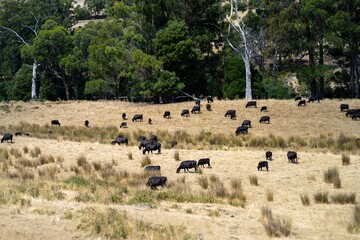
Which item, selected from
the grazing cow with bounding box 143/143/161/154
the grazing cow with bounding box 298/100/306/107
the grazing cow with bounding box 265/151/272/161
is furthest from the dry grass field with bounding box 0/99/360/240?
the grazing cow with bounding box 143/143/161/154

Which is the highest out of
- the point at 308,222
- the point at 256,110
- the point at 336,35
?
the point at 336,35

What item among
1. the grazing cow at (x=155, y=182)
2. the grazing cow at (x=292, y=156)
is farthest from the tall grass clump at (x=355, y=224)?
the grazing cow at (x=292, y=156)

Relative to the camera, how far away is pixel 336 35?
48.3 meters

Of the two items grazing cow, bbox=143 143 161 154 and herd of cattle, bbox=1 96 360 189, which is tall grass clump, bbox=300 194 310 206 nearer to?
herd of cattle, bbox=1 96 360 189

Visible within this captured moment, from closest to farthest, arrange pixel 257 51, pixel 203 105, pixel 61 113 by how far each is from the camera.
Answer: pixel 203 105 < pixel 61 113 < pixel 257 51

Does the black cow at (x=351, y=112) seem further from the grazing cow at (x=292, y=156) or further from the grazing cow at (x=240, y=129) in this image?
the grazing cow at (x=292, y=156)

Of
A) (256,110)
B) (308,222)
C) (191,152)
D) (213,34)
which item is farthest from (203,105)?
(308,222)

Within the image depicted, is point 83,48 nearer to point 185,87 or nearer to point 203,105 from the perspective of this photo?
point 185,87

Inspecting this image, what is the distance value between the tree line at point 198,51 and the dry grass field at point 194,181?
10.0 meters

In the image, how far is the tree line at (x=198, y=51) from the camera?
166 ft

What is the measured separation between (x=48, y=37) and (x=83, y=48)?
5216 millimetres

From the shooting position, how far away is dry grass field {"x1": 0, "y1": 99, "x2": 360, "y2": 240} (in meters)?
12.7

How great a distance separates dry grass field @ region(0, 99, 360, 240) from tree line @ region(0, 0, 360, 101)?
10040mm

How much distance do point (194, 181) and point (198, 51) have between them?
3593cm
